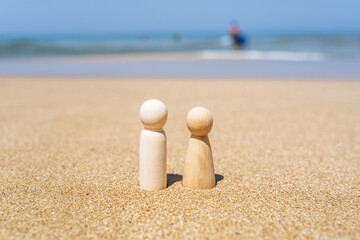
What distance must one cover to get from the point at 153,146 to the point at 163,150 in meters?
0.07

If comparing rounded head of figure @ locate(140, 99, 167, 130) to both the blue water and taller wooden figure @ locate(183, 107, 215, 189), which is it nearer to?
taller wooden figure @ locate(183, 107, 215, 189)

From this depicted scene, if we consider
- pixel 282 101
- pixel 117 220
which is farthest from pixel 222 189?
pixel 282 101

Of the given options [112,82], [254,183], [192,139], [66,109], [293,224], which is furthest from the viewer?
[112,82]

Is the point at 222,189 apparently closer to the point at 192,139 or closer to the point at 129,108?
the point at 192,139

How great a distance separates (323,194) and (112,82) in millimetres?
5711

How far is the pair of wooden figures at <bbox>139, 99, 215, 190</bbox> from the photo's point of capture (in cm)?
186

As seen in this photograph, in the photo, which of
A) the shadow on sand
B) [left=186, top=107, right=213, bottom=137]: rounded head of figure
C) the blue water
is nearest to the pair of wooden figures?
[left=186, top=107, right=213, bottom=137]: rounded head of figure

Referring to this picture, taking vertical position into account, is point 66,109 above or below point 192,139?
below

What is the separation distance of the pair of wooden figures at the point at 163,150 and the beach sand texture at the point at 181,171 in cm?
7

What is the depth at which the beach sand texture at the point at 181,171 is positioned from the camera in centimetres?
163

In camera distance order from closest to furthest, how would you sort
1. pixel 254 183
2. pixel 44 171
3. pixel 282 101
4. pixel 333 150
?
pixel 254 183 < pixel 44 171 < pixel 333 150 < pixel 282 101

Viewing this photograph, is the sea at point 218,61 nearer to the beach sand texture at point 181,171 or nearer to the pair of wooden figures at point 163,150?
the beach sand texture at point 181,171

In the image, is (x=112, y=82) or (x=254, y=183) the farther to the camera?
(x=112, y=82)

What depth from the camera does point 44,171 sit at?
2.35 metres
